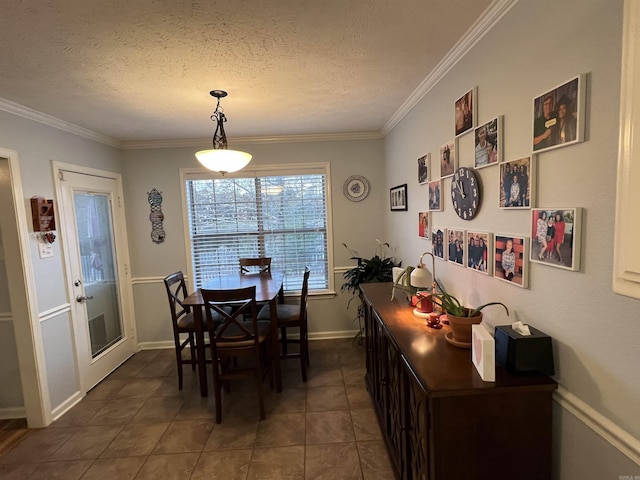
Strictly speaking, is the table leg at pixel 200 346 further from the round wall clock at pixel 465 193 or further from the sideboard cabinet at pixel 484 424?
the round wall clock at pixel 465 193

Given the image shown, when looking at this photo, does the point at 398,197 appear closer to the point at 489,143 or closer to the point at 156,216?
the point at 489,143

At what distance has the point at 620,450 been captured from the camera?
0.95m

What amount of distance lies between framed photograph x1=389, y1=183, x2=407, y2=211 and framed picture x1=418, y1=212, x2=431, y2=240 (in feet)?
1.33

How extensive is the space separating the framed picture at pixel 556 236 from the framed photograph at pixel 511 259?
5cm

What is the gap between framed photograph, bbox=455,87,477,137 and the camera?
1.65 meters

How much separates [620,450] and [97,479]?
2621mm

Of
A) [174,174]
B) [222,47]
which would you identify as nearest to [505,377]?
[222,47]

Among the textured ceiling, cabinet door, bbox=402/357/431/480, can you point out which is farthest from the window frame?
cabinet door, bbox=402/357/431/480

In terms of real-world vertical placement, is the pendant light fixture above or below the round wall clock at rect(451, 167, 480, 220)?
above

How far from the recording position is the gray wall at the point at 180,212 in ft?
11.9

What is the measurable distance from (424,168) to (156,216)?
119 inches

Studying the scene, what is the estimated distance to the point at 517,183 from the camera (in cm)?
132

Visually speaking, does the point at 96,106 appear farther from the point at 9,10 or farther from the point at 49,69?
the point at 9,10

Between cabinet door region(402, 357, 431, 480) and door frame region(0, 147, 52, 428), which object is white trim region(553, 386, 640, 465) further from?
door frame region(0, 147, 52, 428)
